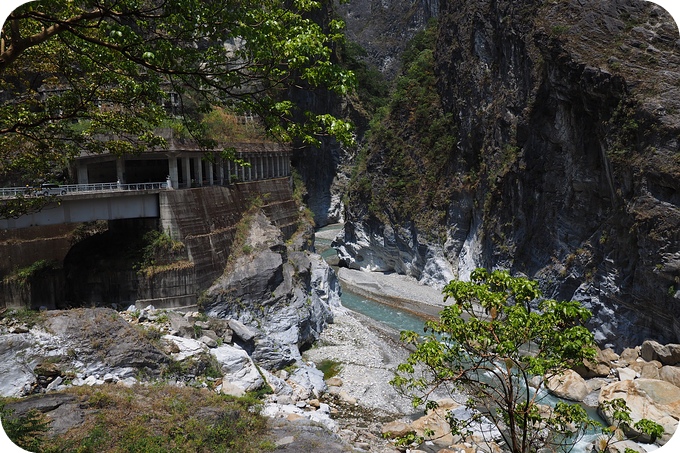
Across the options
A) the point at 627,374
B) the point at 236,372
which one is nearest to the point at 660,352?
the point at 627,374

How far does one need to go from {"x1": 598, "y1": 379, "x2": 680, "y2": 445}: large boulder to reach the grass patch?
488 inches

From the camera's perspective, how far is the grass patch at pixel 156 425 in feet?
31.5

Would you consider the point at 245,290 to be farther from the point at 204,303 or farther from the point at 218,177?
the point at 218,177

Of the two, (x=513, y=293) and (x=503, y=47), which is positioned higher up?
(x=503, y=47)

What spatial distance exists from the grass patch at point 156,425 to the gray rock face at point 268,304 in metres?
6.75

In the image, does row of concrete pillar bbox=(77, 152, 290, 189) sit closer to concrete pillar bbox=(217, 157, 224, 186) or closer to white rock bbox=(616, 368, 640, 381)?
concrete pillar bbox=(217, 157, 224, 186)

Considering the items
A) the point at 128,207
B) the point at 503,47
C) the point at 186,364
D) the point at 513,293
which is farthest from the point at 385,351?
the point at 503,47

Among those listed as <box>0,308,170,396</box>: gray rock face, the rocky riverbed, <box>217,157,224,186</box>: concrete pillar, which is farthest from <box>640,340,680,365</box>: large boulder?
<box>217,157,224,186</box>: concrete pillar

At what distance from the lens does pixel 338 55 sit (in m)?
59.8

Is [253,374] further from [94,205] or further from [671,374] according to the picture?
[671,374]

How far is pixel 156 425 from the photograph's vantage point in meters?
11.2

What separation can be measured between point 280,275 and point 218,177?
27.4 ft

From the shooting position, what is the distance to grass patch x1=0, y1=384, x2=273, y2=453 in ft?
31.5

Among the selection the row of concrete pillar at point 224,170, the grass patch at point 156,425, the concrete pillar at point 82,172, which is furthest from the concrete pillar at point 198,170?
the grass patch at point 156,425
